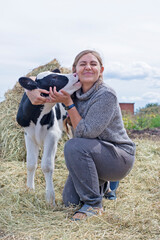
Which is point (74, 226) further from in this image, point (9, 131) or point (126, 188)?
point (9, 131)

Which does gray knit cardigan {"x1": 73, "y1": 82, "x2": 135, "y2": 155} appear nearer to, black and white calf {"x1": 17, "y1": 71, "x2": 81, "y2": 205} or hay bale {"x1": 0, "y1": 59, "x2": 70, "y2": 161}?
black and white calf {"x1": 17, "y1": 71, "x2": 81, "y2": 205}

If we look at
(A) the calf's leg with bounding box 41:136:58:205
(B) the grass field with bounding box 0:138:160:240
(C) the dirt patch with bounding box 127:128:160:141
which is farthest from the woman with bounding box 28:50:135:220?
(C) the dirt patch with bounding box 127:128:160:141

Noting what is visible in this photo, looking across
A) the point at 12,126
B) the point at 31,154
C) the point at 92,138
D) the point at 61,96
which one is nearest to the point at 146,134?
the point at 12,126

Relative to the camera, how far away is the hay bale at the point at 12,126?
5734 mm

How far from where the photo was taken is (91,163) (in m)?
3.04

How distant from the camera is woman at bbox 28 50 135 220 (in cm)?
303

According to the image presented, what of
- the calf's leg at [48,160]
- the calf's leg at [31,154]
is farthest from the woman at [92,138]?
the calf's leg at [31,154]

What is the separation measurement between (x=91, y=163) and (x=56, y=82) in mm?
887

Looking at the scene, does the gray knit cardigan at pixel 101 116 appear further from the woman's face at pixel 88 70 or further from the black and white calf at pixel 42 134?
the black and white calf at pixel 42 134

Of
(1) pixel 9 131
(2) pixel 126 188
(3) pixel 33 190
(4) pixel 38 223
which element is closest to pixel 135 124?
(1) pixel 9 131

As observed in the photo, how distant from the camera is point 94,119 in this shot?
9.89 feet

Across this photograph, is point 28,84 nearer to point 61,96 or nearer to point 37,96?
point 37,96

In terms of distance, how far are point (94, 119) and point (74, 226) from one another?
3.20 feet

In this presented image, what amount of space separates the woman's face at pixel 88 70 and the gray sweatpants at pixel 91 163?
59 centimetres
